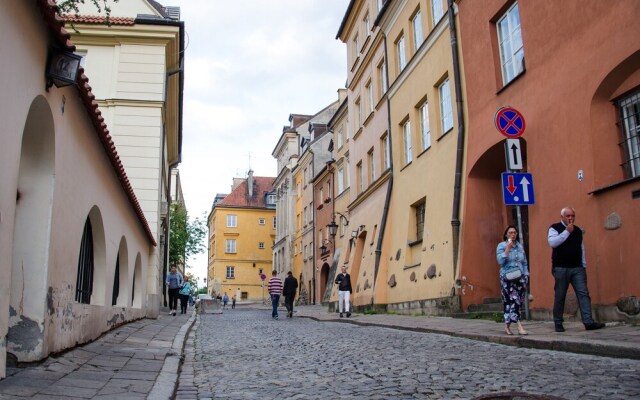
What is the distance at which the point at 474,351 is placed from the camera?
7426mm

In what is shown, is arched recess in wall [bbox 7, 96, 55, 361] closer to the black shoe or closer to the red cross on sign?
the black shoe

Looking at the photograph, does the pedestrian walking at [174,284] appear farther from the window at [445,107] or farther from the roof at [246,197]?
the roof at [246,197]

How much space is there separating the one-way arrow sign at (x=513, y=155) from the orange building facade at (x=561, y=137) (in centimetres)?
87

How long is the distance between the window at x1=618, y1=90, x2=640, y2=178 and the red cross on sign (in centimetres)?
151

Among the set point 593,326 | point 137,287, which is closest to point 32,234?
point 593,326

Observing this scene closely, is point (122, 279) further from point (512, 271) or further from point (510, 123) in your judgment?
point (510, 123)

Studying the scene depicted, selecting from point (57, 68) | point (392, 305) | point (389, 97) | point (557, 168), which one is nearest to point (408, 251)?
point (392, 305)

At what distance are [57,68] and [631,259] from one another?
7805 millimetres

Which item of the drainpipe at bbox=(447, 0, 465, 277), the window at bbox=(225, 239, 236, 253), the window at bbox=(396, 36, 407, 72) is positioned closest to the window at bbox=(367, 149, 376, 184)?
the window at bbox=(396, 36, 407, 72)

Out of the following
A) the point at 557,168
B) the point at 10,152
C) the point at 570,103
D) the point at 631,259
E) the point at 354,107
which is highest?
the point at 354,107

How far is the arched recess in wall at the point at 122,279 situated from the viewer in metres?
12.5

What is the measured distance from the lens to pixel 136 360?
6758 millimetres

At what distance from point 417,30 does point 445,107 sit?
11.8ft

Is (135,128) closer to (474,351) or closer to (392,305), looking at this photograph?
(392,305)
